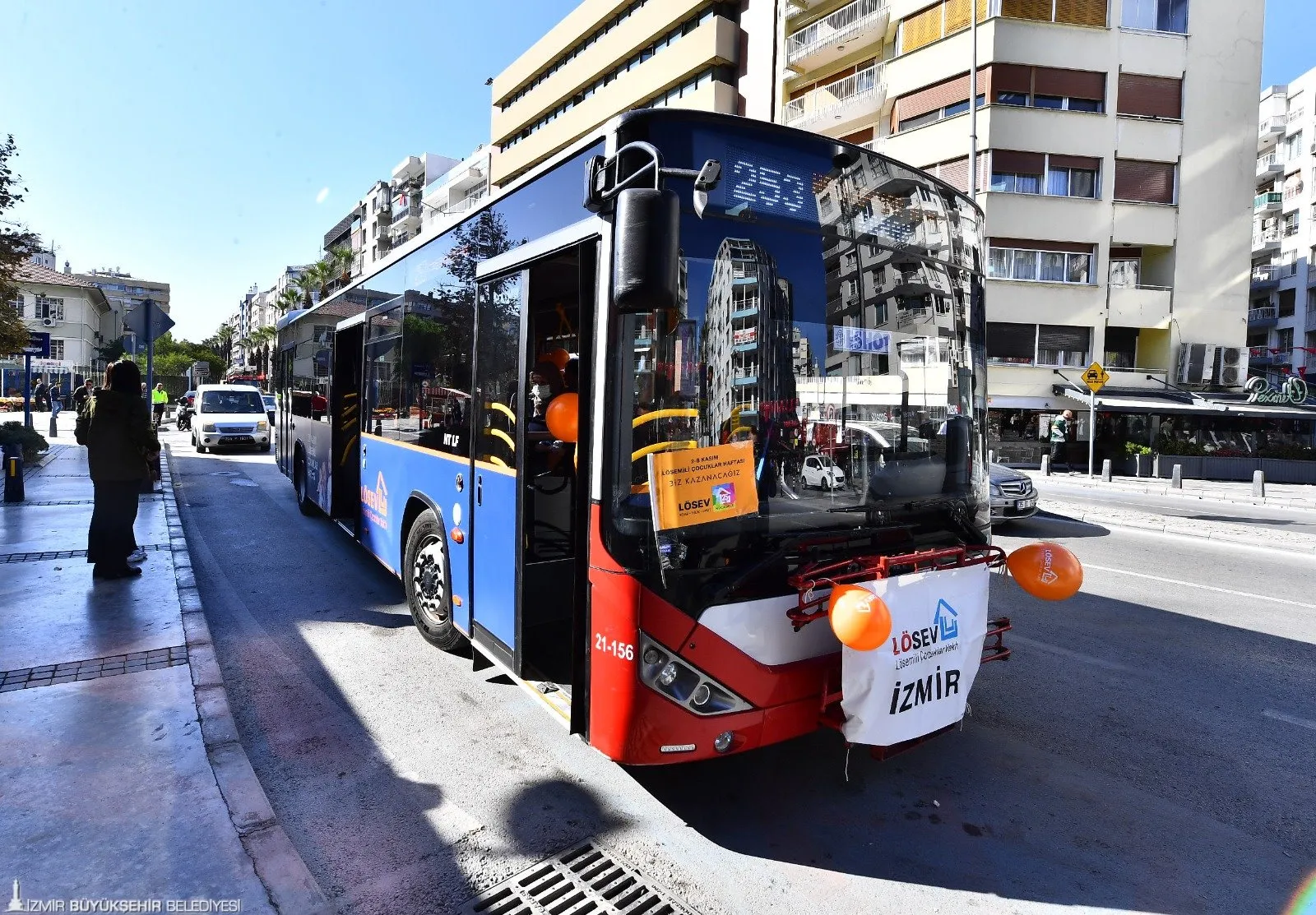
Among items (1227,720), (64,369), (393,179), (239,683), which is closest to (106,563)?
(239,683)

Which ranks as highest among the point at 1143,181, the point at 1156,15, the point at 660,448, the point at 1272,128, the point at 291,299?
the point at 1272,128

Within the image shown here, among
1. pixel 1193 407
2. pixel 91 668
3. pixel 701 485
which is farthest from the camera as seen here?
pixel 1193 407

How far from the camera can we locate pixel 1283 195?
53.9 m

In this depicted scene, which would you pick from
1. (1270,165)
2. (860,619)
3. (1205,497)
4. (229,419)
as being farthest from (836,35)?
(1270,165)

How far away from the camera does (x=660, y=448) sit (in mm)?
3199

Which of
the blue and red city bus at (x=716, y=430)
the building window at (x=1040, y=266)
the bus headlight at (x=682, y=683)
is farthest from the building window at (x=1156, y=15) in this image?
the bus headlight at (x=682, y=683)

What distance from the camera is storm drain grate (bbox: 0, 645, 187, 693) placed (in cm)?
476

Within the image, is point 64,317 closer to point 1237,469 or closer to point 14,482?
point 14,482

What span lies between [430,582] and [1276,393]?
108 feet

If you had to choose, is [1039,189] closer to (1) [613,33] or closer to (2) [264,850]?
(1) [613,33]

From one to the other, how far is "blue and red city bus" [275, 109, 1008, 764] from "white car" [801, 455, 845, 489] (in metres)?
0.05

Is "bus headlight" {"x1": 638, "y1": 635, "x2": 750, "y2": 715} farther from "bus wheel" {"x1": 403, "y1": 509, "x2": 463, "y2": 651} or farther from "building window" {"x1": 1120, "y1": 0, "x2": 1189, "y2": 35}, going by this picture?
"building window" {"x1": 1120, "y1": 0, "x2": 1189, "y2": 35}

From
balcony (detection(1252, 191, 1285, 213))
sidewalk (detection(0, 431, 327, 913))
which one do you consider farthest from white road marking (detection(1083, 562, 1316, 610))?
balcony (detection(1252, 191, 1285, 213))

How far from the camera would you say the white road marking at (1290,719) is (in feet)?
15.8
